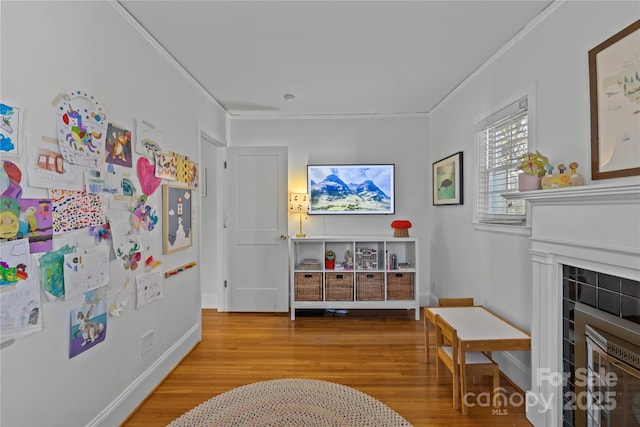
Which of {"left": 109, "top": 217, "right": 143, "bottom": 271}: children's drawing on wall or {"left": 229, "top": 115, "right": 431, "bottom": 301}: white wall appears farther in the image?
{"left": 229, "top": 115, "right": 431, "bottom": 301}: white wall

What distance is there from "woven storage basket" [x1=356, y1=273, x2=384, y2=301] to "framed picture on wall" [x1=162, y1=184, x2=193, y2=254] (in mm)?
1976

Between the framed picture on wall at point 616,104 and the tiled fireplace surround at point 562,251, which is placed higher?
the framed picture on wall at point 616,104

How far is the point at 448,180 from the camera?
3520 mm

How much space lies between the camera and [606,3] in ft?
5.13

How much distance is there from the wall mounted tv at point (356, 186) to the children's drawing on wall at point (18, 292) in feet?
9.96

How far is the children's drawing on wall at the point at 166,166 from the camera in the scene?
238 centimetres

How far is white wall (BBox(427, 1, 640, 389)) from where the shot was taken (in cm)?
170

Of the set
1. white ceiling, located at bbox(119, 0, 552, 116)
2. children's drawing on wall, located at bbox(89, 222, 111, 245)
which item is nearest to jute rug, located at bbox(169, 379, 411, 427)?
children's drawing on wall, located at bbox(89, 222, 111, 245)

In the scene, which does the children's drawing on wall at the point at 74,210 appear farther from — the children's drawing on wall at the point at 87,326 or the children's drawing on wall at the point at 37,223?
the children's drawing on wall at the point at 87,326

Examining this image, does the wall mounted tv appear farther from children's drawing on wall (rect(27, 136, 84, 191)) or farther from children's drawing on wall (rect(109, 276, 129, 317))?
children's drawing on wall (rect(27, 136, 84, 191))

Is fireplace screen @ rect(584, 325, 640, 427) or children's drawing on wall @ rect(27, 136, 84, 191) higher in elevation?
children's drawing on wall @ rect(27, 136, 84, 191)

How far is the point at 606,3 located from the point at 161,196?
9.67ft

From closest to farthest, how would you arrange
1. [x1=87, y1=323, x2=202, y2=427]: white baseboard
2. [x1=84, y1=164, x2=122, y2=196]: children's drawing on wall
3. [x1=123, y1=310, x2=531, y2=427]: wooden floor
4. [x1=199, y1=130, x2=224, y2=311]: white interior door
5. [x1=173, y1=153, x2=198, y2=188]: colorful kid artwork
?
[x1=84, y1=164, x2=122, y2=196]: children's drawing on wall < [x1=87, y1=323, x2=202, y2=427]: white baseboard < [x1=123, y1=310, x2=531, y2=427]: wooden floor < [x1=173, y1=153, x2=198, y2=188]: colorful kid artwork < [x1=199, y1=130, x2=224, y2=311]: white interior door

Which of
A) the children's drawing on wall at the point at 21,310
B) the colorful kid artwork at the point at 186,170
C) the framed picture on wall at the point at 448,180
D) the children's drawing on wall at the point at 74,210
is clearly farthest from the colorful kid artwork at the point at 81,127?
the framed picture on wall at the point at 448,180
